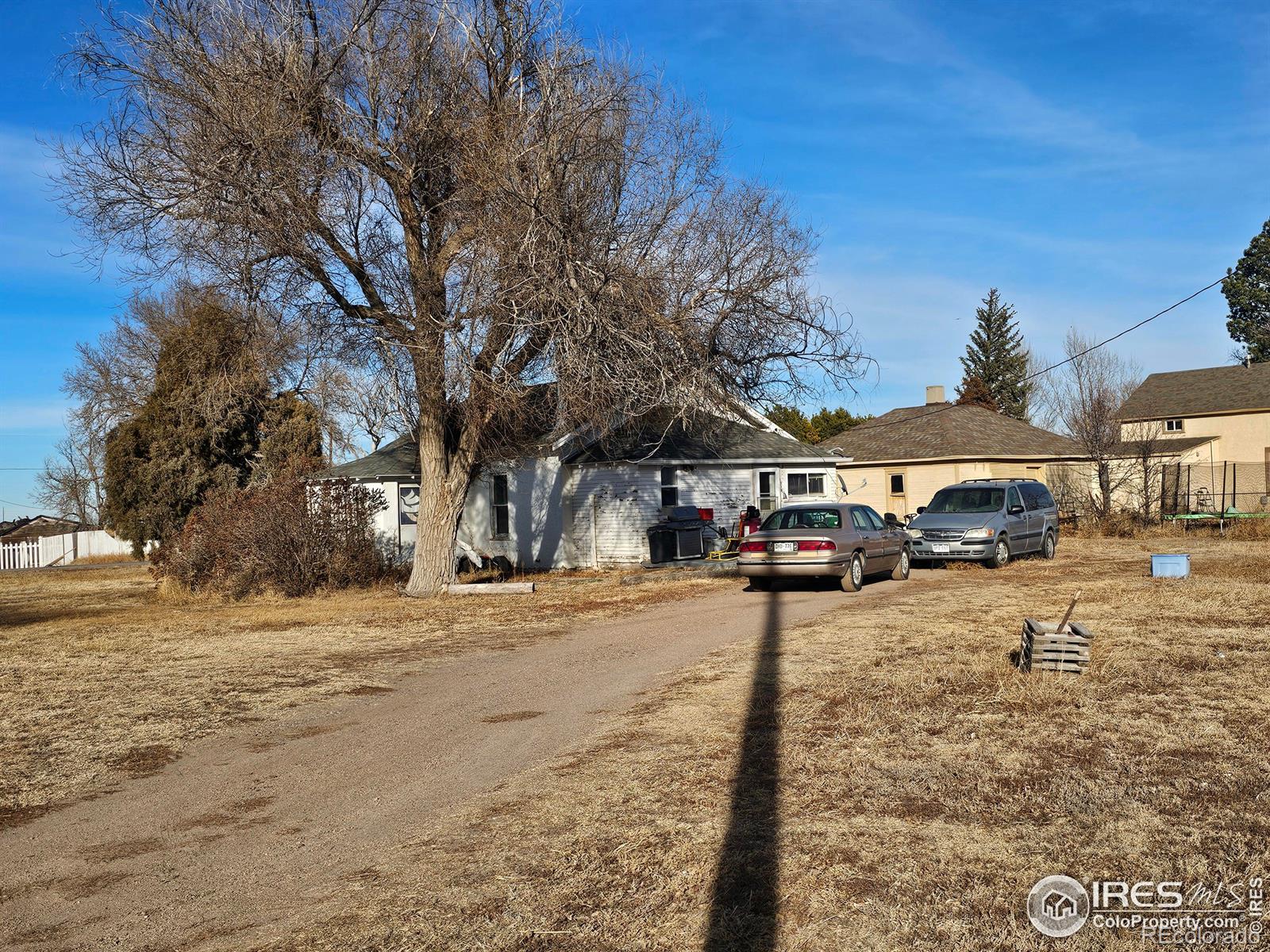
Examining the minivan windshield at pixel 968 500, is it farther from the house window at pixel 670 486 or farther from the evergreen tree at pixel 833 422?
the evergreen tree at pixel 833 422

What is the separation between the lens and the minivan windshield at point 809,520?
18344mm

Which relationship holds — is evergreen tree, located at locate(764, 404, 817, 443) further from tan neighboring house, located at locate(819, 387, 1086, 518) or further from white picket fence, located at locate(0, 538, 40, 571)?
white picket fence, located at locate(0, 538, 40, 571)

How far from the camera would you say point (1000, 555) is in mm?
22203

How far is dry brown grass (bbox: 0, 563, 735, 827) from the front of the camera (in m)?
8.05

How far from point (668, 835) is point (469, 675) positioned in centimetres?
584

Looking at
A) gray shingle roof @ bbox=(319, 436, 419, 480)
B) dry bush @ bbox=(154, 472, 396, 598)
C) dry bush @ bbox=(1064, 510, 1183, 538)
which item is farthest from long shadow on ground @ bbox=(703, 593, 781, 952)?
dry bush @ bbox=(1064, 510, 1183, 538)

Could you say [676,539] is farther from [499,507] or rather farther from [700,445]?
[499,507]

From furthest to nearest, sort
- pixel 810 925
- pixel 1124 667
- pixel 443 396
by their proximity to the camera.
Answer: pixel 443 396 < pixel 1124 667 < pixel 810 925

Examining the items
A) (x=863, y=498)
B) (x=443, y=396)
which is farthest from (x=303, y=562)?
(x=863, y=498)

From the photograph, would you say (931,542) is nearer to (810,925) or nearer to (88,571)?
(810,925)

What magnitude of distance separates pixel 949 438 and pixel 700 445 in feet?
43.5

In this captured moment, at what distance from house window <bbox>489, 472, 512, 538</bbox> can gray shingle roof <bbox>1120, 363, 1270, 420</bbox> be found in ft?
101

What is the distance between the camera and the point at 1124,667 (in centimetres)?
973

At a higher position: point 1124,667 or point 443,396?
point 443,396
